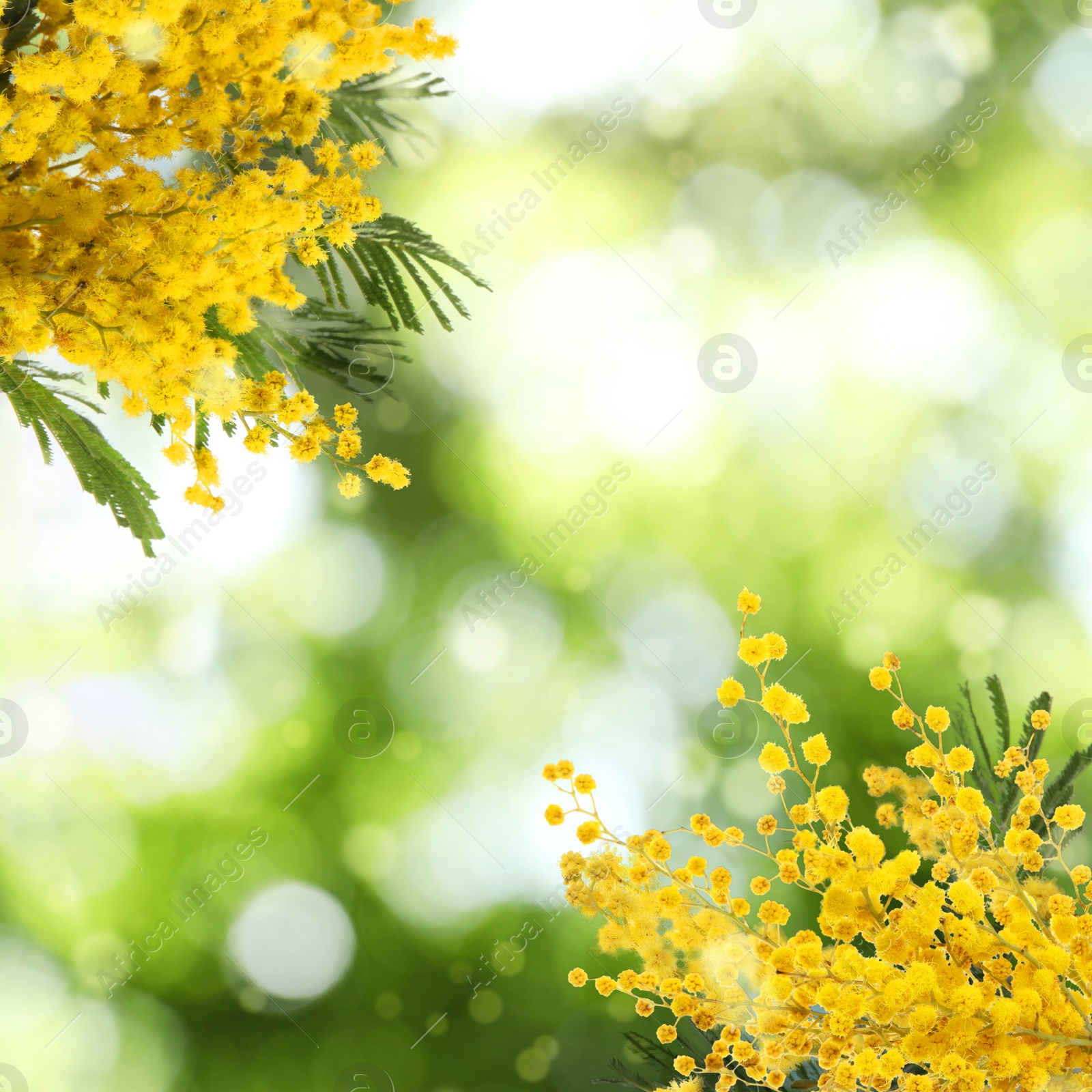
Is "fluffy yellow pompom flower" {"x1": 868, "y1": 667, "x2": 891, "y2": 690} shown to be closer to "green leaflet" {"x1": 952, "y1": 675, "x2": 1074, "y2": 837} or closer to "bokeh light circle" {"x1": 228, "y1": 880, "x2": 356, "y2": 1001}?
"green leaflet" {"x1": 952, "y1": 675, "x2": 1074, "y2": 837}

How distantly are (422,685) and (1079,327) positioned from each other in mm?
3944

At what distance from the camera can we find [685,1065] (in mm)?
1252

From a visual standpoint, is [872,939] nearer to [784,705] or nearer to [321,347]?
[784,705]

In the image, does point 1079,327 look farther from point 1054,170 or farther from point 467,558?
point 467,558

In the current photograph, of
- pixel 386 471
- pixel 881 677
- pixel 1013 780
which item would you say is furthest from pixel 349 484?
pixel 1013 780

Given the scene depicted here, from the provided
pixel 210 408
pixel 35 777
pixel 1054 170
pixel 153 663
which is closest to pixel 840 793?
pixel 210 408

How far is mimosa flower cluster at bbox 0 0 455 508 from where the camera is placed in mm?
965

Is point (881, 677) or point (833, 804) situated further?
point (881, 677)

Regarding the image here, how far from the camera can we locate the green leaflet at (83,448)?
3.84 feet

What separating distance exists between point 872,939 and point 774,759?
265 mm

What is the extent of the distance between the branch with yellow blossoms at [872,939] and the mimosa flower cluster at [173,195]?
71 cm

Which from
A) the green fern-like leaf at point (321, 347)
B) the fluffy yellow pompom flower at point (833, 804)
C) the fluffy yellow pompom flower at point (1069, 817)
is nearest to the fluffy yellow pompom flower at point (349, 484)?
the green fern-like leaf at point (321, 347)

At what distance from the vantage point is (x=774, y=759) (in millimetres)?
1210

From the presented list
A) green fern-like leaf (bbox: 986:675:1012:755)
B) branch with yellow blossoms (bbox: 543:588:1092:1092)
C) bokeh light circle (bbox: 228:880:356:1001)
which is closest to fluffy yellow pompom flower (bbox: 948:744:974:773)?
branch with yellow blossoms (bbox: 543:588:1092:1092)
